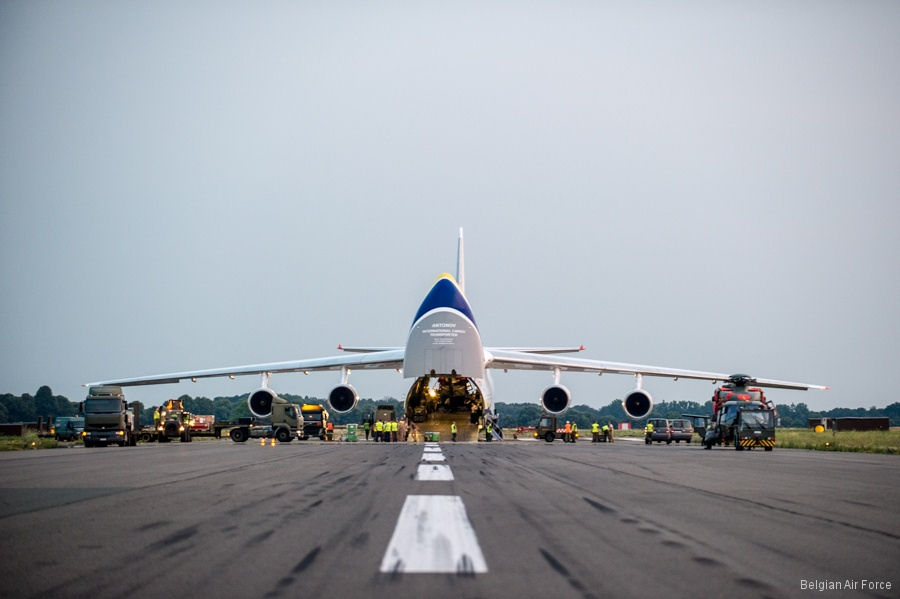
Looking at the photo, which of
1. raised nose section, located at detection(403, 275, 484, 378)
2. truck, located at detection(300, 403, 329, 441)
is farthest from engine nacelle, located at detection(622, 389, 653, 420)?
truck, located at detection(300, 403, 329, 441)

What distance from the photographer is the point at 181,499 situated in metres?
10.8

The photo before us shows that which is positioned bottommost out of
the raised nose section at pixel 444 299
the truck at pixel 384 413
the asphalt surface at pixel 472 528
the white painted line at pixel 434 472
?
the asphalt surface at pixel 472 528

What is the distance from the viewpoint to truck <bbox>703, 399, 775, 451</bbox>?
3266cm

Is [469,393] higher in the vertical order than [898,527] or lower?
higher

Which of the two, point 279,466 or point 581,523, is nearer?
point 581,523

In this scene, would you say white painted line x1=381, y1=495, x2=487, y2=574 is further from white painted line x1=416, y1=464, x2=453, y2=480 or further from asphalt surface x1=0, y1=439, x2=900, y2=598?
white painted line x1=416, y1=464, x2=453, y2=480

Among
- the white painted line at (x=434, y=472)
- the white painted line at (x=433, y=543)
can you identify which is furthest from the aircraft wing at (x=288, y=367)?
the white painted line at (x=433, y=543)

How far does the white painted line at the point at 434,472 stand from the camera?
1452 centimetres

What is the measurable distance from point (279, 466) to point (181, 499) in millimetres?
7212

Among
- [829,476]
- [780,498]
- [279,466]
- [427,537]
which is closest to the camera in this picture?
[427,537]

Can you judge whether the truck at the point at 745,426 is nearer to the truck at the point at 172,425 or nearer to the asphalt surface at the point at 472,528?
the asphalt surface at the point at 472,528

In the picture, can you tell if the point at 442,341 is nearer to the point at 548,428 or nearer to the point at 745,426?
the point at 745,426

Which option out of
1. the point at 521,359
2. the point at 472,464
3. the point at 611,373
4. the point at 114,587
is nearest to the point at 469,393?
the point at 521,359

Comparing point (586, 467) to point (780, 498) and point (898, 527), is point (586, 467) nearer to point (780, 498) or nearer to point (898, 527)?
point (780, 498)
